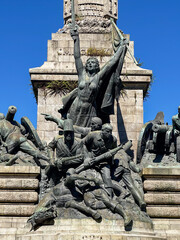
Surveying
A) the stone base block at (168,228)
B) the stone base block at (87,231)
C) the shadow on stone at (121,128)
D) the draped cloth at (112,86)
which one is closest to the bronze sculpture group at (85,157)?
the draped cloth at (112,86)

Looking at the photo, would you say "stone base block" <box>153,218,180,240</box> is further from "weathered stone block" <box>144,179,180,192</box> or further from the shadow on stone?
the shadow on stone

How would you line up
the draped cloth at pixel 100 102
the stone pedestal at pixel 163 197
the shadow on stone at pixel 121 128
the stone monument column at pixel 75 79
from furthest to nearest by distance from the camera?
the stone monument column at pixel 75 79
the shadow on stone at pixel 121 128
the draped cloth at pixel 100 102
the stone pedestal at pixel 163 197

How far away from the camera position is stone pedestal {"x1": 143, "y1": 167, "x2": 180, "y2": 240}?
1531cm

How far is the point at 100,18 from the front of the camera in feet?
68.5

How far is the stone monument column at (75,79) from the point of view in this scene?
18.8 m

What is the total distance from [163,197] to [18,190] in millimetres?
4052

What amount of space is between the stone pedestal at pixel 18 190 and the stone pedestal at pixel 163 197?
3.16m

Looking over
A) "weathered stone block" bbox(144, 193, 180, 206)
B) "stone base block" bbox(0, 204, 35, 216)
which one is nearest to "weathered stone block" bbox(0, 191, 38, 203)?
"stone base block" bbox(0, 204, 35, 216)

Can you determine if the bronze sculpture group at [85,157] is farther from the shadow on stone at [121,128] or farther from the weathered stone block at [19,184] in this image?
the shadow on stone at [121,128]

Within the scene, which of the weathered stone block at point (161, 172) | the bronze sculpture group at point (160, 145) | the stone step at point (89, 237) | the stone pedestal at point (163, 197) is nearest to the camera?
the stone step at point (89, 237)

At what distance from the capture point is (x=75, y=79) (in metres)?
19.1

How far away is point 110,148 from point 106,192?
147cm

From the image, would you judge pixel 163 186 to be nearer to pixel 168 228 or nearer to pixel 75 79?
pixel 168 228

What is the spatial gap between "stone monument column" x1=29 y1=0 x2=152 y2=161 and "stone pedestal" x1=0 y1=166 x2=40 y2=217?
9.73ft
